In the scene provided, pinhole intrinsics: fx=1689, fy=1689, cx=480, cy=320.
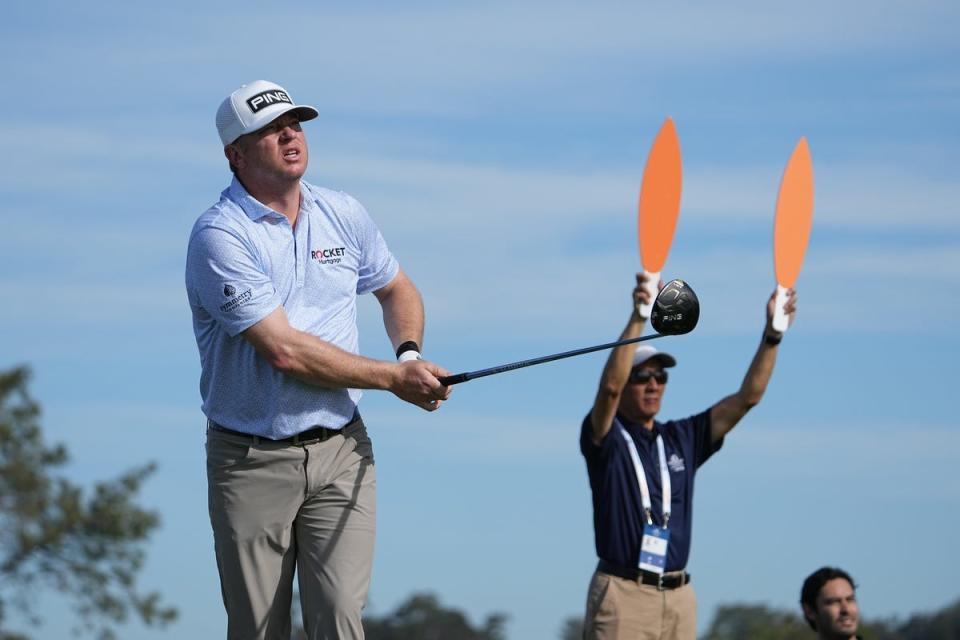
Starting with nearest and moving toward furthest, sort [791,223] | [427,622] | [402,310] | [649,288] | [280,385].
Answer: [280,385] → [402,310] → [649,288] → [791,223] → [427,622]

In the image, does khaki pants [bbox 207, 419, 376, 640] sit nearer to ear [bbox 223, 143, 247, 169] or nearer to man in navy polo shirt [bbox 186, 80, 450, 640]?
man in navy polo shirt [bbox 186, 80, 450, 640]

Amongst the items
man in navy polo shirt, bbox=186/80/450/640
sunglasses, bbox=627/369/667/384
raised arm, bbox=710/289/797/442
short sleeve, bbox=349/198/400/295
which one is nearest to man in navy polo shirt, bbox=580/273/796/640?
sunglasses, bbox=627/369/667/384

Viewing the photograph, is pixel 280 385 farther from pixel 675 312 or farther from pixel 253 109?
pixel 675 312

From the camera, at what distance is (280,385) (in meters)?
5.96

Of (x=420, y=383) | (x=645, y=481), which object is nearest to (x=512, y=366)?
(x=420, y=383)

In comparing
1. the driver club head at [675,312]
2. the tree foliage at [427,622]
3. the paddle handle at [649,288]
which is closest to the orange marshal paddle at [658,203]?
the paddle handle at [649,288]

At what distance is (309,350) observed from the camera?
229 inches

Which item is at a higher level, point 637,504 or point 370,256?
point 370,256

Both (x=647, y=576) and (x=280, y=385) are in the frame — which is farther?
(x=647, y=576)

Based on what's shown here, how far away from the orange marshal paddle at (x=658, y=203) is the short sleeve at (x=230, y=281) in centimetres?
310

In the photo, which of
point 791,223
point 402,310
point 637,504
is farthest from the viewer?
point 791,223

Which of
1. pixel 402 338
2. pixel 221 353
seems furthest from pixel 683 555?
pixel 221 353

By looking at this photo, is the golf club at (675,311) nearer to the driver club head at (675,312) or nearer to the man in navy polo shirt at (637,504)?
the driver club head at (675,312)

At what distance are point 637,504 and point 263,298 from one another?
124 inches
